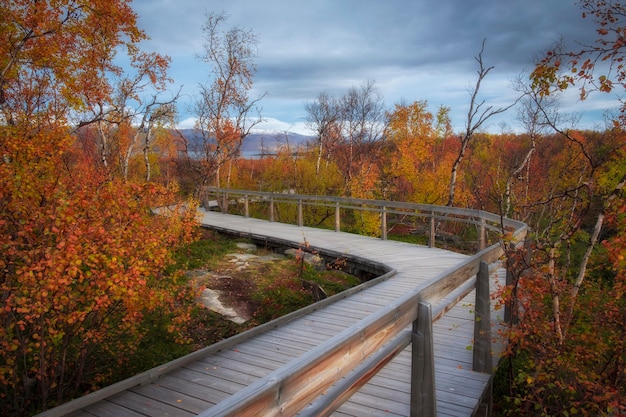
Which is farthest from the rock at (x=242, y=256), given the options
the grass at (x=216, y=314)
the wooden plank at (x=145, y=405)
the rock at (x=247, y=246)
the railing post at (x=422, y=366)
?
the railing post at (x=422, y=366)

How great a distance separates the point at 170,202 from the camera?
35.5 feet

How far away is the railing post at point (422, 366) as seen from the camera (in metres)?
2.50

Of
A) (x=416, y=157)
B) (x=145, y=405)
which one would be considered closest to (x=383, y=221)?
(x=145, y=405)

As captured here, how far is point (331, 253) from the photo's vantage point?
10.1m

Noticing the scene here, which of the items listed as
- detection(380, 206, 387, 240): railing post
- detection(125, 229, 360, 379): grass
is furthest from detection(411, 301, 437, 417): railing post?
detection(380, 206, 387, 240): railing post

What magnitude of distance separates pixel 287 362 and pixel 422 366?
1.05 m

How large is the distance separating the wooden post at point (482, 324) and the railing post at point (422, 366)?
4.32 ft

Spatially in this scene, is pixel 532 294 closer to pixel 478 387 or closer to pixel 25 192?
pixel 478 387

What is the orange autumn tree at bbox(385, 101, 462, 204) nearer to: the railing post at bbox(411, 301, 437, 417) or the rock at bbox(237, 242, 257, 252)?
the rock at bbox(237, 242, 257, 252)

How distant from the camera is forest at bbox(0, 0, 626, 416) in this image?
3.81 m

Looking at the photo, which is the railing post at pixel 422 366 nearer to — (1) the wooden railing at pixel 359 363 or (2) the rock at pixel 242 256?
(1) the wooden railing at pixel 359 363

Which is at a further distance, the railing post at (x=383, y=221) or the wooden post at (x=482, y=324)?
the railing post at (x=383, y=221)

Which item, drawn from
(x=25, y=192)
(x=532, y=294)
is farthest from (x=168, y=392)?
→ (x=532, y=294)

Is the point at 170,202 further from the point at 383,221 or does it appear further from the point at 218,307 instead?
the point at 383,221
